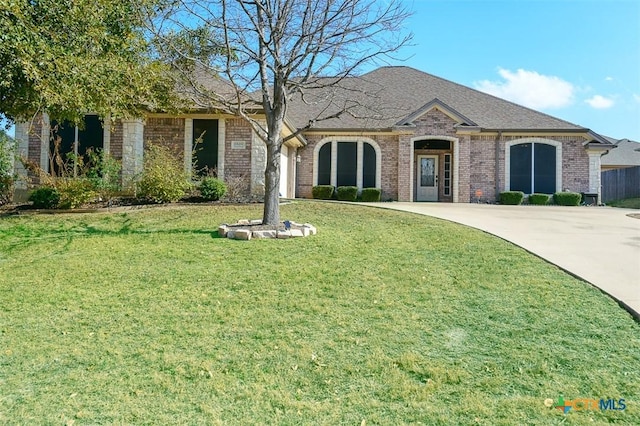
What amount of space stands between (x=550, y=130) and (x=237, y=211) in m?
14.4

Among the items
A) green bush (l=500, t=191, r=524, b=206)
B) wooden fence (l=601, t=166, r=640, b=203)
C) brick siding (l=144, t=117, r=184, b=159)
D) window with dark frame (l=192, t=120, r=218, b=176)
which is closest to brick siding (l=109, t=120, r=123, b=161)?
brick siding (l=144, t=117, r=184, b=159)

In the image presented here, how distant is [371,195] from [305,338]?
14.3 metres

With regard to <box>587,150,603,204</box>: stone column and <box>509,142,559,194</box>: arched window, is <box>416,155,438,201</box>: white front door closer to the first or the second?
<box>509,142,559,194</box>: arched window

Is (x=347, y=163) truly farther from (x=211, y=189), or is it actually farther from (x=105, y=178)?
(x=105, y=178)

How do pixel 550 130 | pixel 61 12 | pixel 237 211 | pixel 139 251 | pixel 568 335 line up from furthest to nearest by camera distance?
Answer: pixel 550 130 → pixel 237 211 → pixel 61 12 → pixel 139 251 → pixel 568 335

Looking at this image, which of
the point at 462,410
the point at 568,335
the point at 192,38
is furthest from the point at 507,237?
the point at 192,38

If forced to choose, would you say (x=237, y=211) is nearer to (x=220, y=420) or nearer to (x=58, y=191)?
(x=58, y=191)

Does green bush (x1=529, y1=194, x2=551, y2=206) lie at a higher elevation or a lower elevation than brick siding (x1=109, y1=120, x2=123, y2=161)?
lower

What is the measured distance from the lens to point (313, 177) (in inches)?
737

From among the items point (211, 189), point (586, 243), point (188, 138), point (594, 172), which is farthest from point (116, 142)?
point (594, 172)

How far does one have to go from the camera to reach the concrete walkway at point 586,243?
5387mm

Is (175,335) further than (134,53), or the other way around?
(134,53)

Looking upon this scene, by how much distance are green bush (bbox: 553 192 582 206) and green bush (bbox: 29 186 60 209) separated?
18512 millimetres

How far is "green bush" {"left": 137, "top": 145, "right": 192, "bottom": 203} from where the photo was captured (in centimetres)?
1192
